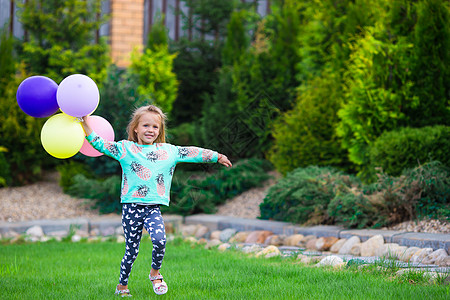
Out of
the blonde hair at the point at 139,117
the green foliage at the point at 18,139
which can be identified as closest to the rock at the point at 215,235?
the blonde hair at the point at 139,117

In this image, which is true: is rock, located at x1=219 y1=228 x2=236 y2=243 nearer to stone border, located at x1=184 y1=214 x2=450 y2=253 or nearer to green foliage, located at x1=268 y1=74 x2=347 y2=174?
stone border, located at x1=184 y1=214 x2=450 y2=253

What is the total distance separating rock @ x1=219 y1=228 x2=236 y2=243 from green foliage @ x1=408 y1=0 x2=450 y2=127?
3013 mm

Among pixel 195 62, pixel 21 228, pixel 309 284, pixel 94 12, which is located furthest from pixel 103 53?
pixel 309 284

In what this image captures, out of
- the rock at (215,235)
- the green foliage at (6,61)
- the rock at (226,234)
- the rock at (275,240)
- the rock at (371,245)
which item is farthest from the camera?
the green foliage at (6,61)

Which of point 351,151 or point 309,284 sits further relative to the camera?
point 351,151

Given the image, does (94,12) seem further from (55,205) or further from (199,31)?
(55,205)

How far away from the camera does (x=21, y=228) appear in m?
7.15

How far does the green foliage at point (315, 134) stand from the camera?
7.69 metres

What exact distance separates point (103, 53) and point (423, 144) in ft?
27.6

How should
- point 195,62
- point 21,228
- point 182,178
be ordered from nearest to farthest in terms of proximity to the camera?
point 21,228 < point 182,178 < point 195,62

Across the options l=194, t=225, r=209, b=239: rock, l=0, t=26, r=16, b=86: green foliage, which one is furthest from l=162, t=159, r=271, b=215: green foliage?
l=0, t=26, r=16, b=86: green foliage

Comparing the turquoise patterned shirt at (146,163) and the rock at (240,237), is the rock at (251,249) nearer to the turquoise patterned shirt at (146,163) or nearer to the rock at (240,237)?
the rock at (240,237)

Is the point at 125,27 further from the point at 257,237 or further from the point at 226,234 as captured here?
the point at 257,237

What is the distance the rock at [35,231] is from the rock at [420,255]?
503 centimetres
